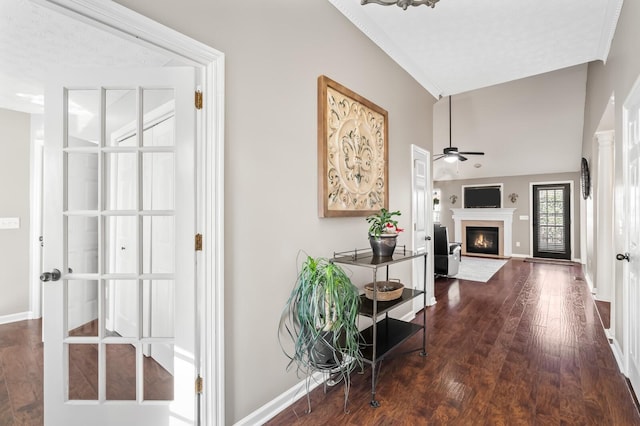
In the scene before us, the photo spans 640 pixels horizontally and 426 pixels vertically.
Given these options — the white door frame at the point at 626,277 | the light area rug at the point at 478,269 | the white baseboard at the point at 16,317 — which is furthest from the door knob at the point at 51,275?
the light area rug at the point at 478,269

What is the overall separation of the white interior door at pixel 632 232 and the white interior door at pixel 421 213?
5.39 ft

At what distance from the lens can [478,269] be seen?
6.51m

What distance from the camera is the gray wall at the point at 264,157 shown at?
1.60 m

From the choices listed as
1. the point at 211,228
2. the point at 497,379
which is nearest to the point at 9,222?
the point at 211,228

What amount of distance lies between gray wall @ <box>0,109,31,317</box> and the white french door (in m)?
5.46

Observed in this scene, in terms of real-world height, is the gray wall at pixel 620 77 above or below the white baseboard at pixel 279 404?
above

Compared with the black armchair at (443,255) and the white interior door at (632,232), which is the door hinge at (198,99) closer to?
the white interior door at (632,232)

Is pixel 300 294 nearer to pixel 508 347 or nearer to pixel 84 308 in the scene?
pixel 84 308

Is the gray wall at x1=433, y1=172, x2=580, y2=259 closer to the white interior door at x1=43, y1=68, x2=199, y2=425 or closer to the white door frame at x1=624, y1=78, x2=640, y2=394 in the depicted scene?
the white door frame at x1=624, y1=78, x2=640, y2=394

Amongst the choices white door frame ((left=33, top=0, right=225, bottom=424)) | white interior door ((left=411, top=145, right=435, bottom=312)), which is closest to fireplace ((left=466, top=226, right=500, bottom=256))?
white interior door ((left=411, top=145, right=435, bottom=312))

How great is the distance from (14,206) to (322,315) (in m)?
3.79

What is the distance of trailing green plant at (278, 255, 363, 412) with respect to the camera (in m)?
1.74

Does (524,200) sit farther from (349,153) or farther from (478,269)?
(349,153)

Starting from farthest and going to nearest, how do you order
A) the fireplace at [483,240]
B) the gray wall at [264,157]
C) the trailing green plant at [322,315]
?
the fireplace at [483,240]
the trailing green plant at [322,315]
the gray wall at [264,157]
